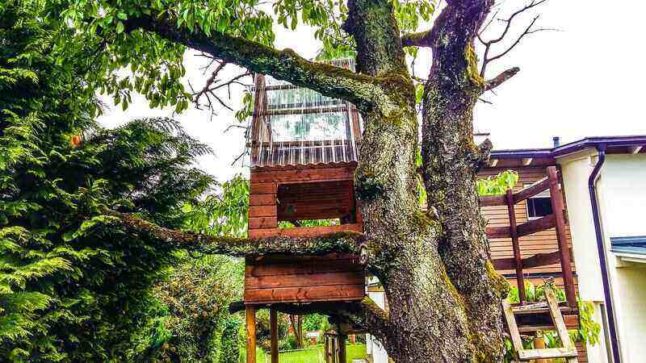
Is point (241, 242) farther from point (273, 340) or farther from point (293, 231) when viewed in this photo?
point (273, 340)

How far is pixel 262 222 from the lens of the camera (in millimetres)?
5195

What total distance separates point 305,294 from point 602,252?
4.94 meters

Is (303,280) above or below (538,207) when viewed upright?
below

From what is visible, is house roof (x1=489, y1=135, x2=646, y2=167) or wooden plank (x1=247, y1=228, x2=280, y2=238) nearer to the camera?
wooden plank (x1=247, y1=228, x2=280, y2=238)

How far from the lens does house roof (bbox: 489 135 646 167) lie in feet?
22.7

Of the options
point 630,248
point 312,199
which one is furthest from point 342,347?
point 630,248

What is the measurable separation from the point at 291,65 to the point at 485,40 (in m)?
1.94

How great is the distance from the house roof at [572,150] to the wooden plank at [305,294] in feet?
15.0

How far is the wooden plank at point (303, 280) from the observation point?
16.3ft

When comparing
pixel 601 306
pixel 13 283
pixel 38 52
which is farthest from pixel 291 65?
pixel 601 306

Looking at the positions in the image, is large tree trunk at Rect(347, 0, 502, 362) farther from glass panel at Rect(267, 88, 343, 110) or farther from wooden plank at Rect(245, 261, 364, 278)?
glass panel at Rect(267, 88, 343, 110)

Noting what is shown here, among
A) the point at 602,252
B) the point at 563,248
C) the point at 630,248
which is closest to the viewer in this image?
the point at 563,248

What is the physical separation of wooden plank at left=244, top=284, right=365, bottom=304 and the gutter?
4.30 metres

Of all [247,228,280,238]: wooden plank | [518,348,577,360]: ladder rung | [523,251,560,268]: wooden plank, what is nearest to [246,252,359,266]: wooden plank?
[247,228,280,238]: wooden plank
